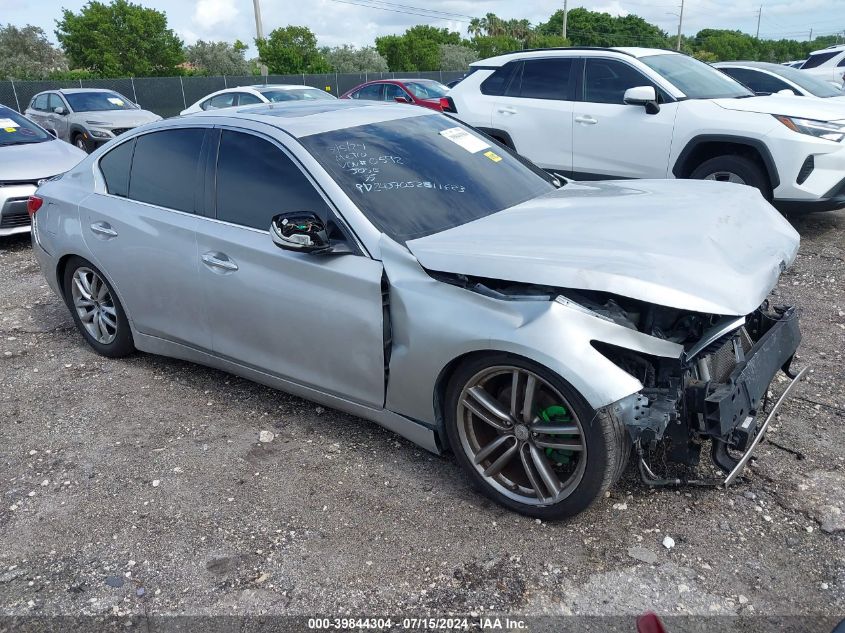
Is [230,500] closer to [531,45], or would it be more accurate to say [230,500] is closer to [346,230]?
[346,230]

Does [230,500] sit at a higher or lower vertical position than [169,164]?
lower

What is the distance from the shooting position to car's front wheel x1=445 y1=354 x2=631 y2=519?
2.74m

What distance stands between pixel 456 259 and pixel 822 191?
5129mm

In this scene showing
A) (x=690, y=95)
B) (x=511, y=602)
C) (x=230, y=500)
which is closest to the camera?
(x=511, y=602)

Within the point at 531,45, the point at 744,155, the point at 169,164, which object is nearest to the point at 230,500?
the point at 169,164

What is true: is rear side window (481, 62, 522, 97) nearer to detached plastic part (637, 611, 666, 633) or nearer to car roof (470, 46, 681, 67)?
car roof (470, 46, 681, 67)

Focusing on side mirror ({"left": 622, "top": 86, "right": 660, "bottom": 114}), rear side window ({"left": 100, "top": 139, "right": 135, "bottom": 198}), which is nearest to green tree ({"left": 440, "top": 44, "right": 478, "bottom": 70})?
side mirror ({"left": 622, "top": 86, "right": 660, "bottom": 114})

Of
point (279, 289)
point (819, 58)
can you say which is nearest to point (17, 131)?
point (279, 289)

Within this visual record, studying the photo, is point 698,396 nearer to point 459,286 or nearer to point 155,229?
point 459,286

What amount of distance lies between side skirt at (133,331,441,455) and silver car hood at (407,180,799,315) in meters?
0.76

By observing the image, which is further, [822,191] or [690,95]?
[690,95]

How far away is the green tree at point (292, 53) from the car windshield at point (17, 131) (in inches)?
Result: 1189

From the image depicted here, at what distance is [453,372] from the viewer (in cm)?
306

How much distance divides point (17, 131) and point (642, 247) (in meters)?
A: 8.84
